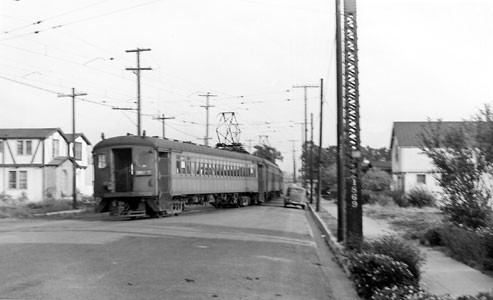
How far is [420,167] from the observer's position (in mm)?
51469

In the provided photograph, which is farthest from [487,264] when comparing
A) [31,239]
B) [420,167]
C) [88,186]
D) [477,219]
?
[88,186]

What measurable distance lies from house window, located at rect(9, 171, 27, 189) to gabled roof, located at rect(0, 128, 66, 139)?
9.89ft

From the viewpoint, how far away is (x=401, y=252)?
1003cm

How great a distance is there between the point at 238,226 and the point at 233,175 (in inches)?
602

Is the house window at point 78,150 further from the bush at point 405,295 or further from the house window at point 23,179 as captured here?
the bush at point 405,295

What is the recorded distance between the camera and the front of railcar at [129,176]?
2417 centimetres

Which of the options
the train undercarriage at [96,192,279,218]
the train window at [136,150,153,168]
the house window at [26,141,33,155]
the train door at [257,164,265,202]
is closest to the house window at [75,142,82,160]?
the house window at [26,141,33,155]

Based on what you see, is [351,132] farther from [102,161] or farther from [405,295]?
[102,161]

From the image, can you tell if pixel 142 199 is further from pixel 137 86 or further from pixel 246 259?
pixel 137 86

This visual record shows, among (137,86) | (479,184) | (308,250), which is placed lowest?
(308,250)

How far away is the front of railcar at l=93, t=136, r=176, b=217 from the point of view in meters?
24.2

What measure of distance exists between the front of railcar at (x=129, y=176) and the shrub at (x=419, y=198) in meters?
19.3

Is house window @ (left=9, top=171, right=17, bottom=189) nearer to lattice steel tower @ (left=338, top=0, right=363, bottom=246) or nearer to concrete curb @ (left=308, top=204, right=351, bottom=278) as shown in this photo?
concrete curb @ (left=308, top=204, right=351, bottom=278)

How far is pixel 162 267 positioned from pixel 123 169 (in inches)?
569
